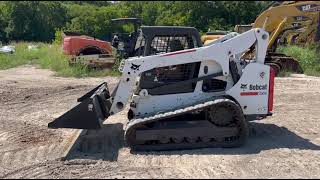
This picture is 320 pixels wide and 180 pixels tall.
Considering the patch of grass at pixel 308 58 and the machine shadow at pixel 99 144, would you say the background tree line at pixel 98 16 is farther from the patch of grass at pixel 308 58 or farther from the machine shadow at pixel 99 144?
the machine shadow at pixel 99 144

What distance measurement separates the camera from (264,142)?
7.98 meters

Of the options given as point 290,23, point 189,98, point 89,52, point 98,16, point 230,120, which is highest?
point 290,23

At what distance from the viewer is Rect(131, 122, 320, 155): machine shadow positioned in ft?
24.2

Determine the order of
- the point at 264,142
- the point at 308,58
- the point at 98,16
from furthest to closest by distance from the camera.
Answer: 1. the point at 98,16
2. the point at 308,58
3. the point at 264,142

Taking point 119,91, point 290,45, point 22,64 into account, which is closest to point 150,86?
point 119,91

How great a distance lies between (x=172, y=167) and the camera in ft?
21.8

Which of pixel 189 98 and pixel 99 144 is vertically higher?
pixel 189 98

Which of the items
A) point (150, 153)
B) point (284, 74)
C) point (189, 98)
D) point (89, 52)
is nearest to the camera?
point (150, 153)

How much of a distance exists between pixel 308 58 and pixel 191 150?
10.6m

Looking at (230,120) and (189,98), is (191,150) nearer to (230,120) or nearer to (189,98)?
(230,120)

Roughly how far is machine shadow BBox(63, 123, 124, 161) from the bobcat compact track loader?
1.17 ft

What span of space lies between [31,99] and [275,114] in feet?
18.7

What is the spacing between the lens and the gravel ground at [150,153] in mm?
6461

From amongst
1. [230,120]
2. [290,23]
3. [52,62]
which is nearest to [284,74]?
[290,23]
